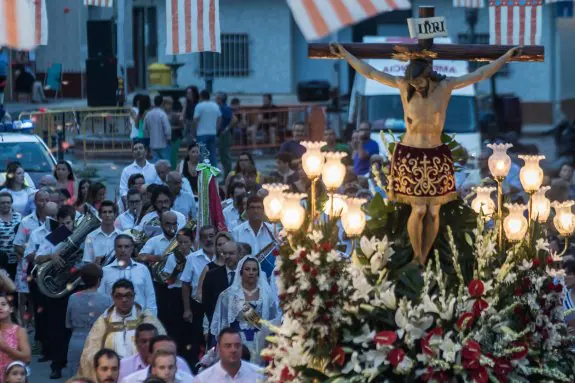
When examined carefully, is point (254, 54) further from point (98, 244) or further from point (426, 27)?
point (426, 27)

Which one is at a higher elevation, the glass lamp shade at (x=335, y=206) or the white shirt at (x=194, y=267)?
the glass lamp shade at (x=335, y=206)

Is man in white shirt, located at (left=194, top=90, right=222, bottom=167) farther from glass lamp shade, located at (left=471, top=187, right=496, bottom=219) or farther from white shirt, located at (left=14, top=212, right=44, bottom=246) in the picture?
glass lamp shade, located at (left=471, top=187, right=496, bottom=219)

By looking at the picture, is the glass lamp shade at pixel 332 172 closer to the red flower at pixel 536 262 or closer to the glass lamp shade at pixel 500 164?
the glass lamp shade at pixel 500 164

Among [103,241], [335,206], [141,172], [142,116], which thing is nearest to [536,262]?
[335,206]

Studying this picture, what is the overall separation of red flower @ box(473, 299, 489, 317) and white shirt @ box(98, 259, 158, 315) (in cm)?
510

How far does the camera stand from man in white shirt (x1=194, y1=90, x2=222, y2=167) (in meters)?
25.8

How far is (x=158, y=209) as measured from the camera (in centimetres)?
1602

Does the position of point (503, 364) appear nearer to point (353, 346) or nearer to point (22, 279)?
point (353, 346)

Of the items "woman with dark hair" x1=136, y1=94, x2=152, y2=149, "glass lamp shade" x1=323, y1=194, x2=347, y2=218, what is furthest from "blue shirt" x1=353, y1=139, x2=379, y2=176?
"glass lamp shade" x1=323, y1=194, x2=347, y2=218

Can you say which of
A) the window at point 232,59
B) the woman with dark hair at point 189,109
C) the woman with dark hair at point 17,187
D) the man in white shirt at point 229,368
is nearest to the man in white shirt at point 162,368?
the man in white shirt at point 229,368

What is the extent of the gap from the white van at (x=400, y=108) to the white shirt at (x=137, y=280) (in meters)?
8.86

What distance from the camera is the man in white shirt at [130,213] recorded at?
53.4 ft

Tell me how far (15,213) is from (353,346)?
8545 mm

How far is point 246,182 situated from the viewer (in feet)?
58.3
